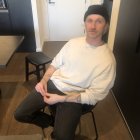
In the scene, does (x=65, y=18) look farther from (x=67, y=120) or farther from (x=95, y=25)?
(x=67, y=120)

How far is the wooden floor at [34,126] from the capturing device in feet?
6.18

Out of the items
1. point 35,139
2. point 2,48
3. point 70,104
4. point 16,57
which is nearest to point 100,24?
point 70,104

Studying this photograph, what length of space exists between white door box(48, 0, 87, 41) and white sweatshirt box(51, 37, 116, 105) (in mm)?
2442

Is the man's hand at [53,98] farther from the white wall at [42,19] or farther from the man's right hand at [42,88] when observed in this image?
the white wall at [42,19]

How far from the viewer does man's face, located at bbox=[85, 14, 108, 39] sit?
1373 mm

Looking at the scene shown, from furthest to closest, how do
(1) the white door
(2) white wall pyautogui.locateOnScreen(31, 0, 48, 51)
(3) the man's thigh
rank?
(1) the white door
(2) white wall pyautogui.locateOnScreen(31, 0, 48, 51)
(3) the man's thigh

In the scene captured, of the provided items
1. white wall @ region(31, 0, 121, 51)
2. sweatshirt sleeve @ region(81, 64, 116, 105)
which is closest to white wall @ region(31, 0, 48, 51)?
white wall @ region(31, 0, 121, 51)

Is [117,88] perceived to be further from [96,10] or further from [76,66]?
[96,10]

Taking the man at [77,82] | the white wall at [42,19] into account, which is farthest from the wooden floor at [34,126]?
the white wall at [42,19]

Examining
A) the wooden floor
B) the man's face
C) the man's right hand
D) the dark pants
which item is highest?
the man's face

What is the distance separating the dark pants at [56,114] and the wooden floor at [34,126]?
0.35 meters

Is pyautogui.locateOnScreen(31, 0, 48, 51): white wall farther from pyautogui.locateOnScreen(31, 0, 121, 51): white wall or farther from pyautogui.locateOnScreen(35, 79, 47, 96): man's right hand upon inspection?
pyautogui.locateOnScreen(35, 79, 47, 96): man's right hand

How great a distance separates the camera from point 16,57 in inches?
134

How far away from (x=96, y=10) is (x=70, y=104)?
71 centimetres
